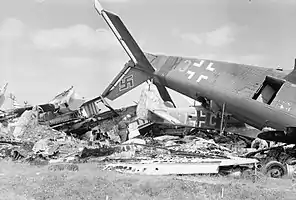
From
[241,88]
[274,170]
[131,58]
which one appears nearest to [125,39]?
[131,58]

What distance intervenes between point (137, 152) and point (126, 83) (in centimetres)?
1034

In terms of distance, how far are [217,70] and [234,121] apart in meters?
2.41

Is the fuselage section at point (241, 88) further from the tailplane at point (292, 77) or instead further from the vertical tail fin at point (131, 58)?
the vertical tail fin at point (131, 58)

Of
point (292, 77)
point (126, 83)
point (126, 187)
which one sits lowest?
point (126, 187)

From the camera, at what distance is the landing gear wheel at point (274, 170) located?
13.5 metres

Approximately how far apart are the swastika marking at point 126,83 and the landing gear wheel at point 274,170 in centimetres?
1324

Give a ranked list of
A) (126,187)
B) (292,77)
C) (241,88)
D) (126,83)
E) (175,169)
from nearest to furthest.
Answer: (126,187) < (175,169) < (292,77) < (241,88) < (126,83)

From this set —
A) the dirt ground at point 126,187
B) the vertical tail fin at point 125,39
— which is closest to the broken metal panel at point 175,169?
the dirt ground at point 126,187

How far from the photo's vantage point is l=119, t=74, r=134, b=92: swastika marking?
2558cm

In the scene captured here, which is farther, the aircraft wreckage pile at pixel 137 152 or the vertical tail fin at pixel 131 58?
the vertical tail fin at pixel 131 58

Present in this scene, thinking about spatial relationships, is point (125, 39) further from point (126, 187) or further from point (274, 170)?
point (126, 187)

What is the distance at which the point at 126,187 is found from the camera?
10430 millimetres

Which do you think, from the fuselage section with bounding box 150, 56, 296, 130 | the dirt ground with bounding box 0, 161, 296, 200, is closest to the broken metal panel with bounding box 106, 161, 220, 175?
the dirt ground with bounding box 0, 161, 296, 200

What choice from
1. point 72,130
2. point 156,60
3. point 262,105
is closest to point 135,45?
point 156,60
